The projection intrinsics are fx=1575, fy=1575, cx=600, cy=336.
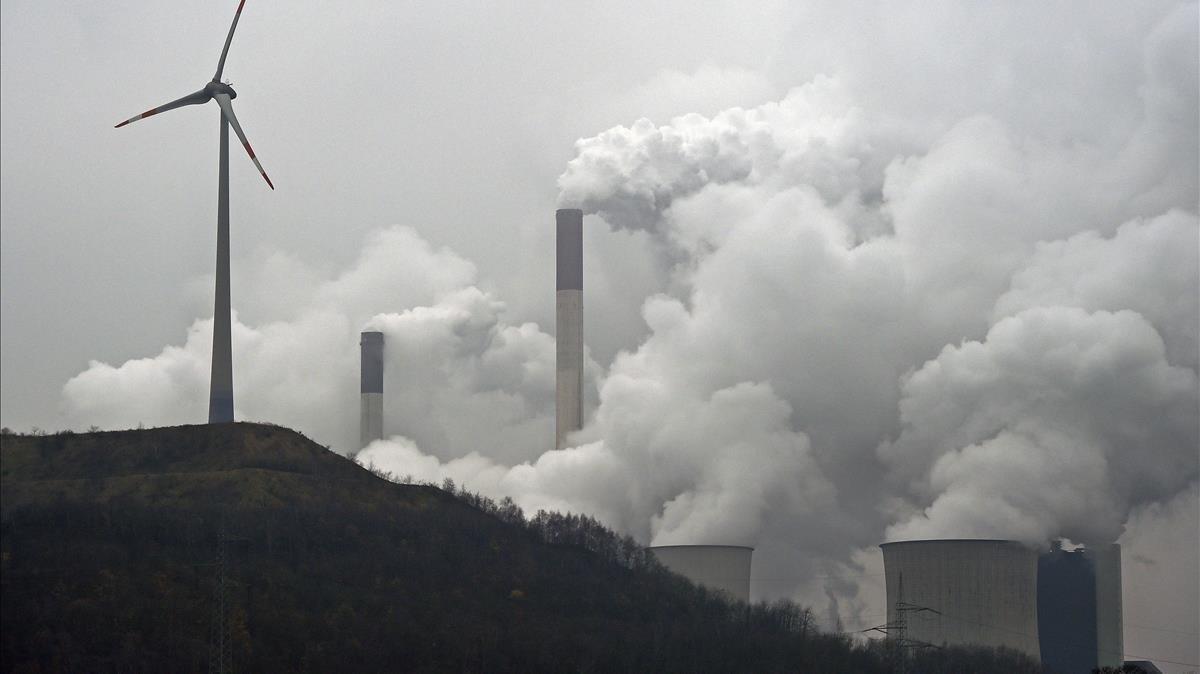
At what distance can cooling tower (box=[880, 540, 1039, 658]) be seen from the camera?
285 ft

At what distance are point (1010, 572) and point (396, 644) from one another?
1369 inches

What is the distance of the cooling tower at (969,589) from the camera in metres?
86.8

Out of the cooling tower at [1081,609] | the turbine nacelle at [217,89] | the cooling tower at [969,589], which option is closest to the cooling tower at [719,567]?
the cooling tower at [969,589]

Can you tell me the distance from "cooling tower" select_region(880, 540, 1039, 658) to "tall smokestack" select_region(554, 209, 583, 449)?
21203mm

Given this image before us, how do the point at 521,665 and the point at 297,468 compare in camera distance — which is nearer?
the point at 521,665

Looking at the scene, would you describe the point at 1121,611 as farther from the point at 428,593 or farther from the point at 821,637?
the point at 428,593

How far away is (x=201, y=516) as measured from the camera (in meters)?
88.9

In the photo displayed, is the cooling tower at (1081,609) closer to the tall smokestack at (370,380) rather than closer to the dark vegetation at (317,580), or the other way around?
the dark vegetation at (317,580)

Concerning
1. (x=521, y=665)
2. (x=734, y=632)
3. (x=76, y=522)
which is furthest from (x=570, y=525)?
(x=76, y=522)

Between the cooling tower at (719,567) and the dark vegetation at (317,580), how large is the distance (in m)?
1.00

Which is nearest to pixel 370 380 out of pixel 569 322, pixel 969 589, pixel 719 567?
pixel 569 322

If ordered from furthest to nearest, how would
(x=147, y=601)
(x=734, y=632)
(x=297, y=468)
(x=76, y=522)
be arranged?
(x=297, y=468), (x=734, y=632), (x=76, y=522), (x=147, y=601)

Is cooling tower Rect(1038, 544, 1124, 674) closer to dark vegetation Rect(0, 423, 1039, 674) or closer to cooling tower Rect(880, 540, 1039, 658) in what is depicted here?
cooling tower Rect(880, 540, 1039, 658)

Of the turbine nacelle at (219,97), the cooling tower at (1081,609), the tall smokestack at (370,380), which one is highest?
the turbine nacelle at (219,97)
